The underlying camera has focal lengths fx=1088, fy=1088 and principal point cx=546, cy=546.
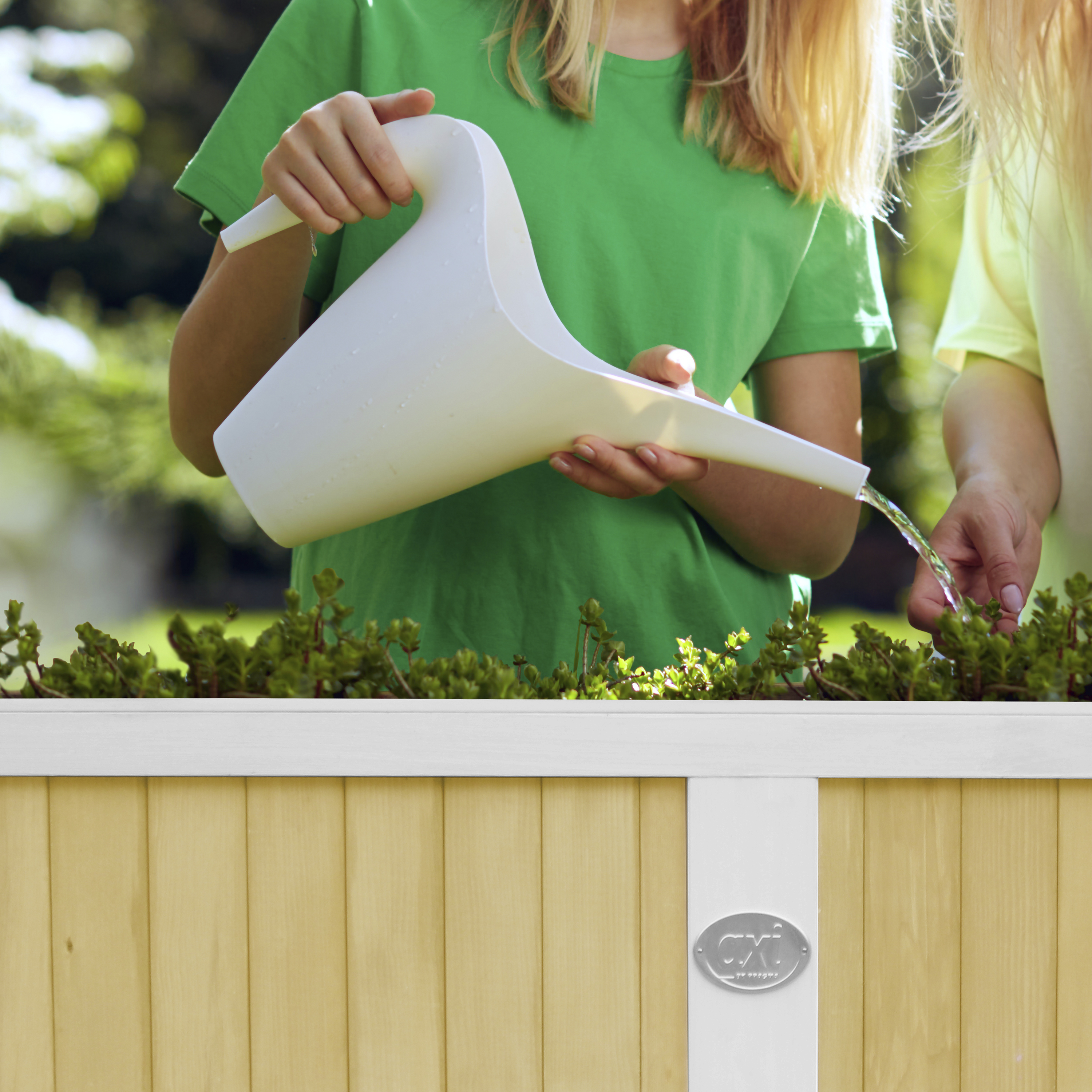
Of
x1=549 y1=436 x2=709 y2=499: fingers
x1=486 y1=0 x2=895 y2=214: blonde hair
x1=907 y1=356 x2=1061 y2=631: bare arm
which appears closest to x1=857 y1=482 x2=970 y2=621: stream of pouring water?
x1=907 y1=356 x2=1061 y2=631: bare arm

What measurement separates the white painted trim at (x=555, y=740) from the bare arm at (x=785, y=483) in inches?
9.1

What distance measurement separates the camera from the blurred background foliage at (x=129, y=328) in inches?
144

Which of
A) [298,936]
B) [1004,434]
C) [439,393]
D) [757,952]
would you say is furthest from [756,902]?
[1004,434]

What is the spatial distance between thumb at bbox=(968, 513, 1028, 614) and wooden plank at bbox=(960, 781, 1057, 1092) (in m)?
0.25

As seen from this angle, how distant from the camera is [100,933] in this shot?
1.95 ft

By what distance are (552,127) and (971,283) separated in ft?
1.74

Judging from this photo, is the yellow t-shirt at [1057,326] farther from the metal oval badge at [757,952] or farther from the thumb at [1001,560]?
the metal oval badge at [757,952]

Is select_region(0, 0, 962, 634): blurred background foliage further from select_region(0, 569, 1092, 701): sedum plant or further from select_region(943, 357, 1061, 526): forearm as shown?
select_region(0, 569, 1092, 701): sedum plant

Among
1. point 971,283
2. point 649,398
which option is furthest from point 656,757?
point 971,283

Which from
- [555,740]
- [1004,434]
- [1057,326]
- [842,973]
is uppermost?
[1057,326]

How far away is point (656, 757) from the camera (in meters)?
0.59

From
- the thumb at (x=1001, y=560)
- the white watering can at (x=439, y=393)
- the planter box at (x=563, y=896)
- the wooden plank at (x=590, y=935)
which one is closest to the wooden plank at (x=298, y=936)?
the planter box at (x=563, y=896)

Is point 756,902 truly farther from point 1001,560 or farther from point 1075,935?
point 1001,560

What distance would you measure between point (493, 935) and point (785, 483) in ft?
1.65
